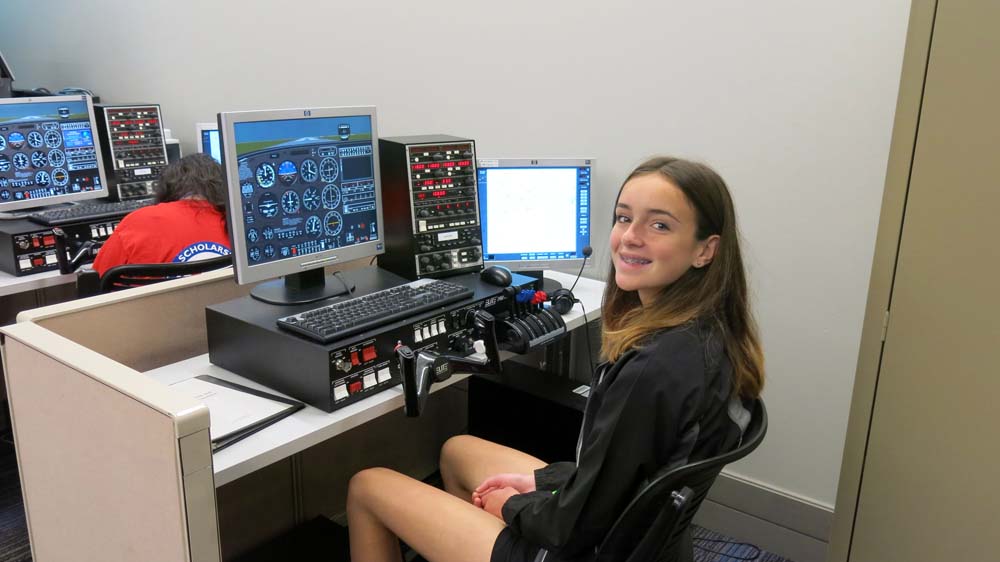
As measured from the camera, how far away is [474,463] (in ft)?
6.13

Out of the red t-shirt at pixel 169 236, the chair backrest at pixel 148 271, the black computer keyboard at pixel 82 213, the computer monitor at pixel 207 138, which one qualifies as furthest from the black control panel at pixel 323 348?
the computer monitor at pixel 207 138

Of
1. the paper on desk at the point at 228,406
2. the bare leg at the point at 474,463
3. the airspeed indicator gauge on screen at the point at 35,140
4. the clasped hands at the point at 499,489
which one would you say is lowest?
the bare leg at the point at 474,463

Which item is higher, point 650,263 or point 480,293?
point 650,263

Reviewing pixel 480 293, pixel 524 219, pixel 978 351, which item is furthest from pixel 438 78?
pixel 978 351

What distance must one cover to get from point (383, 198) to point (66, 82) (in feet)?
11.3

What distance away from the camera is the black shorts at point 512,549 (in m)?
1.43

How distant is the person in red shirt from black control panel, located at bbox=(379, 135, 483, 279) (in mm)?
588

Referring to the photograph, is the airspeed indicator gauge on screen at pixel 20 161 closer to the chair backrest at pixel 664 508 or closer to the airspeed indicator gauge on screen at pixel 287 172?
the airspeed indicator gauge on screen at pixel 287 172

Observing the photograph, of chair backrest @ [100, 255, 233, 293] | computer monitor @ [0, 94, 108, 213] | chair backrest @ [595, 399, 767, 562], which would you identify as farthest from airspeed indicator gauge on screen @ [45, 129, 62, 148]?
chair backrest @ [595, 399, 767, 562]

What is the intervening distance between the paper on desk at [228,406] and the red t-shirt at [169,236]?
0.77 m

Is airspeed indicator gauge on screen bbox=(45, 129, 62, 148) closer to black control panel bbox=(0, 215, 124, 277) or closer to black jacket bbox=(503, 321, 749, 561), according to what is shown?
black control panel bbox=(0, 215, 124, 277)

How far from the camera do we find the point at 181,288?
1862 mm

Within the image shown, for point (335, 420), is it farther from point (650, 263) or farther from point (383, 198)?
point (383, 198)

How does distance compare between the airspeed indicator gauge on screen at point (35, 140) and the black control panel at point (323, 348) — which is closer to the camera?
the black control panel at point (323, 348)
